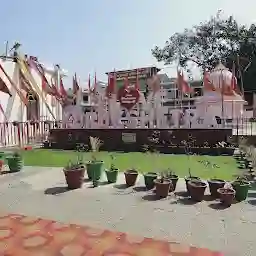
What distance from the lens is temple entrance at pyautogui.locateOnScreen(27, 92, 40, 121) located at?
17984mm

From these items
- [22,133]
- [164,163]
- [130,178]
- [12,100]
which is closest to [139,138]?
[164,163]

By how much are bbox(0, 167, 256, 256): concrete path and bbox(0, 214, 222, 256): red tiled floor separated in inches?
9.2

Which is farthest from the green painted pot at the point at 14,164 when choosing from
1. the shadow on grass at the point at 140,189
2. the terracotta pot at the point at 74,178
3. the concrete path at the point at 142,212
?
the shadow on grass at the point at 140,189

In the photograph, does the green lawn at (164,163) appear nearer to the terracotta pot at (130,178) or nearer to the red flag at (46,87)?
the terracotta pot at (130,178)

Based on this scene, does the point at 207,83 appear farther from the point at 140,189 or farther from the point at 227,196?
the point at 227,196

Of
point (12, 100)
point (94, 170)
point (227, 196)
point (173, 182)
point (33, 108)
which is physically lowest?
point (227, 196)

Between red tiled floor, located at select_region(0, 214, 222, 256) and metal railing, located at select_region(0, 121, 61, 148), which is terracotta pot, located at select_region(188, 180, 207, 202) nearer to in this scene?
red tiled floor, located at select_region(0, 214, 222, 256)

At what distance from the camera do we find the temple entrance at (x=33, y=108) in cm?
1798

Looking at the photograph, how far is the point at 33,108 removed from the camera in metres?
18.3

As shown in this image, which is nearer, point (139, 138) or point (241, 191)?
point (241, 191)

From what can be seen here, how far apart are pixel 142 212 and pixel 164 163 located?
4.93m

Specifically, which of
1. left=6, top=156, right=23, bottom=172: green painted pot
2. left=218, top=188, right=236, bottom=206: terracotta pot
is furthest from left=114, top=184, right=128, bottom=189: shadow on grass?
left=6, top=156, right=23, bottom=172: green painted pot

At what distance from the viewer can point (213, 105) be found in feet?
48.8

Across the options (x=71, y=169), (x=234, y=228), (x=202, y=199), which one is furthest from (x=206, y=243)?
(x=71, y=169)
